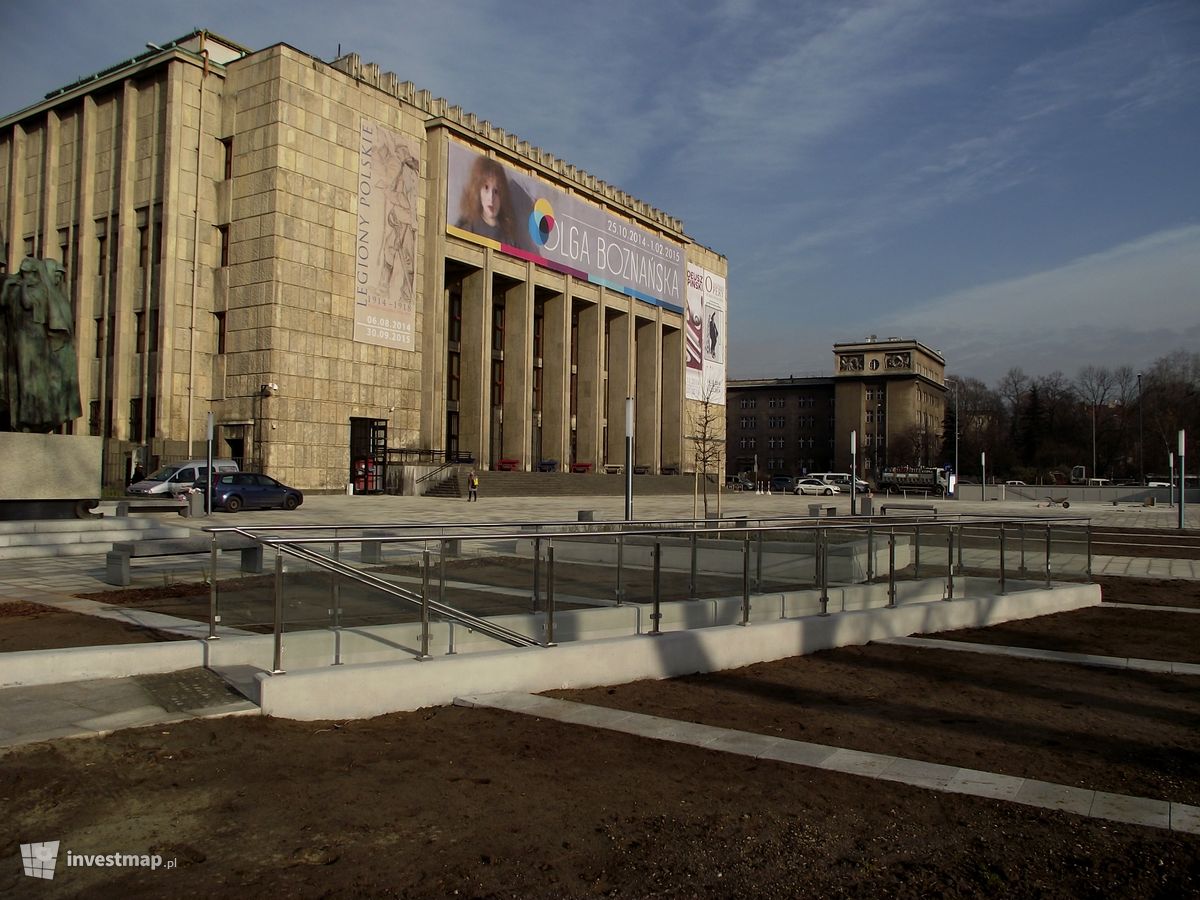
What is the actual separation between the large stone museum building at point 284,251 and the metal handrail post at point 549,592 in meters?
30.7

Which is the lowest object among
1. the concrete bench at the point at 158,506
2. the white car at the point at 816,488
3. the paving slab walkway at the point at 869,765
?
the paving slab walkway at the point at 869,765

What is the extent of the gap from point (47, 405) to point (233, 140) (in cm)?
3382

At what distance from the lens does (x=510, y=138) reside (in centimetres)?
6259

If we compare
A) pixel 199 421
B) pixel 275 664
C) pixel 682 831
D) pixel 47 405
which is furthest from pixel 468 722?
pixel 199 421

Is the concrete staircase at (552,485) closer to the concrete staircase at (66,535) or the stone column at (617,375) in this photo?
the stone column at (617,375)

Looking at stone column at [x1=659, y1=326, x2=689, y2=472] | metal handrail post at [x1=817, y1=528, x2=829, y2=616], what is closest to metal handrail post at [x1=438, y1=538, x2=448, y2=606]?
metal handrail post at [x1=817, y1=528, x2=829, y2=616]

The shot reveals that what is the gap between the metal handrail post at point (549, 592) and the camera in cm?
833

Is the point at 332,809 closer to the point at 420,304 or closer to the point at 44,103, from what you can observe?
the point at 420,304

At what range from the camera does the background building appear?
413 ft

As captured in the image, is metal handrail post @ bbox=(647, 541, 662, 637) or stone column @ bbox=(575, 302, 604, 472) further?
stone column @ bbox=(575, 302, 604, 472)

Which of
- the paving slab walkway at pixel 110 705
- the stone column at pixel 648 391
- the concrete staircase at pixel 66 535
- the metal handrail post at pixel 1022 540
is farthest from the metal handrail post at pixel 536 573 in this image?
the stone column at pixel 648 391

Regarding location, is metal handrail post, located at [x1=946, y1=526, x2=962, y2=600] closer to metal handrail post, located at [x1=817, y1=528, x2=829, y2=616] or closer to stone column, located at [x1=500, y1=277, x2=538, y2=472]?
metal handrail post, located at [x1=817, y1=528, x2=829, y2=616]

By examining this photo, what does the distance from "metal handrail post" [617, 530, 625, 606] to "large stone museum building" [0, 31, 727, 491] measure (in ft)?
97.6

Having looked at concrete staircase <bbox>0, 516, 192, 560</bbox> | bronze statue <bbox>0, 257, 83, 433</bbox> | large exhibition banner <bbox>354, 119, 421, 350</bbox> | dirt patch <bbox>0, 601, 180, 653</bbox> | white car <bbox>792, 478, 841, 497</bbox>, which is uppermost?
large exhibition banner <bbox>354, 119, 421, 350</bbox>
